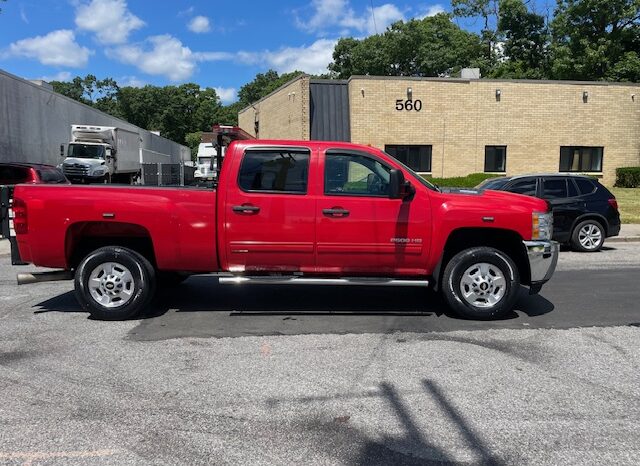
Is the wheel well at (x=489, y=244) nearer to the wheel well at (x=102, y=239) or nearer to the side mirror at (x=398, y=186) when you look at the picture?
the side mirror at (x=398, y=186)

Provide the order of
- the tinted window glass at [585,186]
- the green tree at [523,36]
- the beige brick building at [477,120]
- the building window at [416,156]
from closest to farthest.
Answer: the tinted window glass at [585,186]
the beige brick building at [477,120]
the building window at [416,156]
the green tree at [523,36]

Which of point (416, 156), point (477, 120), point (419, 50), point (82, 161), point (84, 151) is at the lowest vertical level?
point (82, 161)

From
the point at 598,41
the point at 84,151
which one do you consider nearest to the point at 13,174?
the point at 84,151

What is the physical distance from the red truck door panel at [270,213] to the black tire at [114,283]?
99cm

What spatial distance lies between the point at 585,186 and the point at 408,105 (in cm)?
1178

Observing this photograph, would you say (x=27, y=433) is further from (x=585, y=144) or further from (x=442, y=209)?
(x=585, y=144)

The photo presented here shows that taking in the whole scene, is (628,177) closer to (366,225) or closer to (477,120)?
(477,120)

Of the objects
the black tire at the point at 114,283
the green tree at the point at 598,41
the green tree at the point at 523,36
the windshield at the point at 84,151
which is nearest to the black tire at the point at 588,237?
the black tire at the point at 114,283

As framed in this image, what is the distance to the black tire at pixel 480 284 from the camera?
5.87 m

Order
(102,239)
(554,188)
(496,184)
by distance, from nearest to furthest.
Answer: (102,239)
(554,188)
(496,184)

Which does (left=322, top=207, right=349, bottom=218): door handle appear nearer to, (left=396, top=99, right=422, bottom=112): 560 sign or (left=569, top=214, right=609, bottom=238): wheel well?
(left=569, top=214, right=609, bottom=238): wheel well

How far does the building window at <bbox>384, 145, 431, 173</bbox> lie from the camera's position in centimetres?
2255

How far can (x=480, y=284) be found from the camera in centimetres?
593

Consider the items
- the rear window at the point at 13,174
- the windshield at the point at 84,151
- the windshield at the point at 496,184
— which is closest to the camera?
the windshield at the point at 496,184
